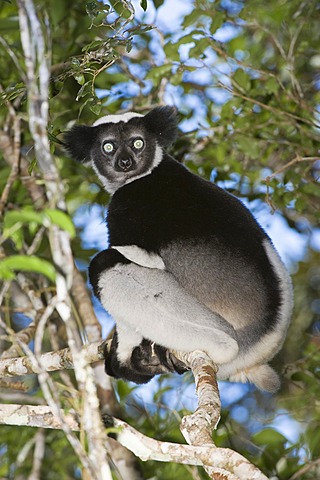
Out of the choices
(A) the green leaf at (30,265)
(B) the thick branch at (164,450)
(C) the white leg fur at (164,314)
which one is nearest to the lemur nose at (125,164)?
(C) the white leg fur at (164,314)

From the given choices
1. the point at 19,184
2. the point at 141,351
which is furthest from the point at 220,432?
the point at 19,184

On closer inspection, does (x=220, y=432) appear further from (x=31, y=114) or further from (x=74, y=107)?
(x=31, y=114)

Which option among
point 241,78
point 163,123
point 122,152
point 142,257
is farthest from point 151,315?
point 241,78

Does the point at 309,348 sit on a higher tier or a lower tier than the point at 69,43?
lower

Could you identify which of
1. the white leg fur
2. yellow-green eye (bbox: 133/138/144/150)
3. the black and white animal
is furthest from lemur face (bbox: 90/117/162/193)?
the white leg fur

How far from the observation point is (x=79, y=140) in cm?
509

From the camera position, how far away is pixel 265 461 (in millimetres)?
4734

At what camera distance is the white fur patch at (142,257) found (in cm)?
401

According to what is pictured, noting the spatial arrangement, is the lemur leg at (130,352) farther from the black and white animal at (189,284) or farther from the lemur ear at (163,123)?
the lemur ear at (163,123)

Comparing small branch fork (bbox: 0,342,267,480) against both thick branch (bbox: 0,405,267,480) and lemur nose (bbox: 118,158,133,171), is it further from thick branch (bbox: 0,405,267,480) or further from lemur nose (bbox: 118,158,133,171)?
lemur nose (bbox: 118,158,133,171)

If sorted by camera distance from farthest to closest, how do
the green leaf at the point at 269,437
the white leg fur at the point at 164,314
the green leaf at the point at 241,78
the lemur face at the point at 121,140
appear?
the green leaf at the point at 241,78 → the lemur face at the point at 121,140 → the green leaf at the point at 269,437 → the white leg fur at the point at 164,314

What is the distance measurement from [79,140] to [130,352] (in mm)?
1931

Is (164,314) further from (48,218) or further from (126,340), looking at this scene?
(48,218)

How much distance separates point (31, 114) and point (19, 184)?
→ 423 cm
